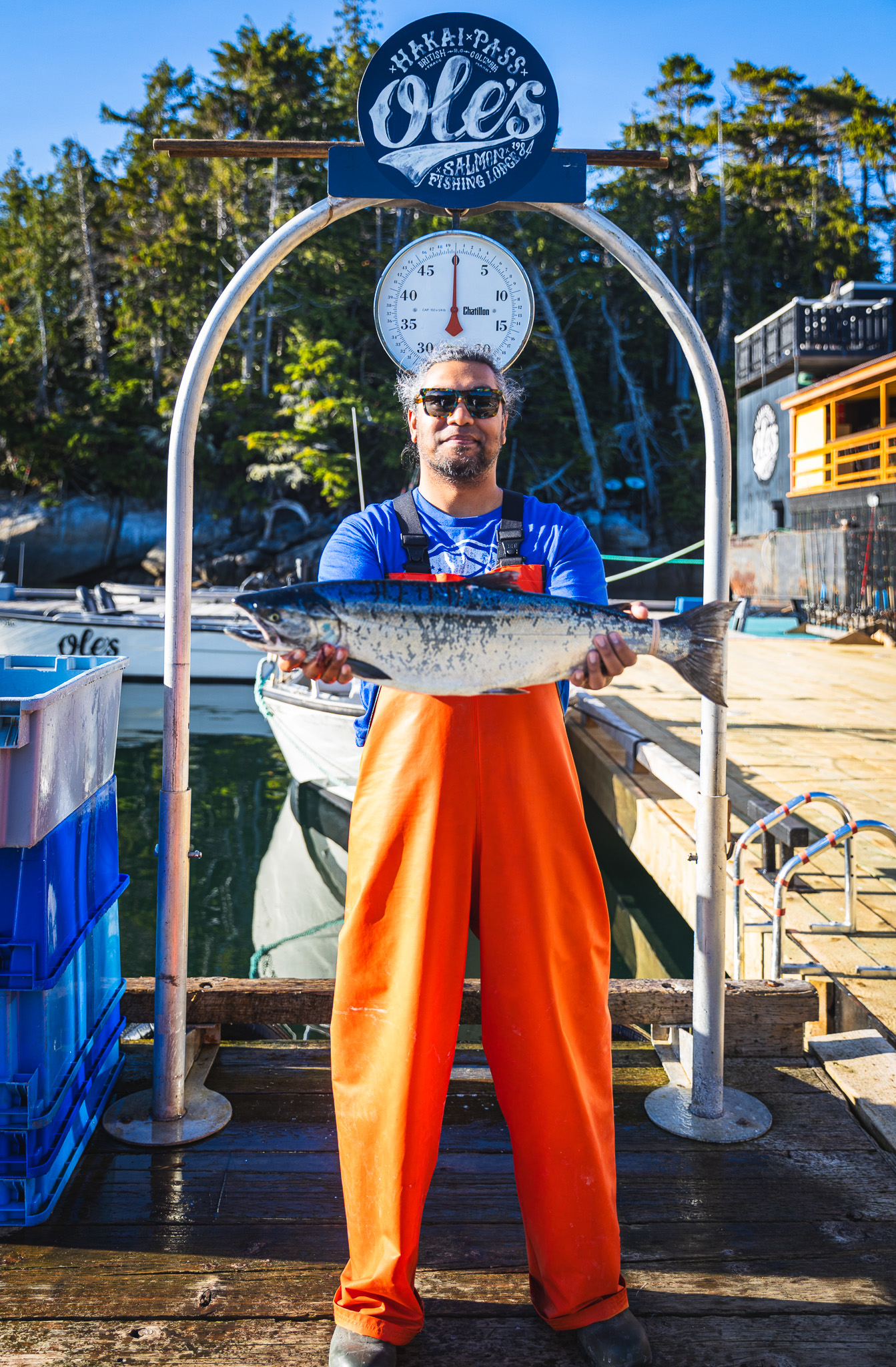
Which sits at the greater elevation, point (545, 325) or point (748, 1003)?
point (545, 325)

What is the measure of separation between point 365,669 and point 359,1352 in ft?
5.19

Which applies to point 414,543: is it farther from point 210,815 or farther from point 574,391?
point 574,391

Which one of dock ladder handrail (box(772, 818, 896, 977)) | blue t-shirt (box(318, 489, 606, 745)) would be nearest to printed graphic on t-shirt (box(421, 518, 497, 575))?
blue t-shirt (box(318, 489, 606, 745))

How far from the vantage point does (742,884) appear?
15.0 ft

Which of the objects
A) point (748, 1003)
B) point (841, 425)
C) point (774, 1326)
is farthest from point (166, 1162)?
point (841, 425)

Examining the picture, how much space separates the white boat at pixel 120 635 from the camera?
689 inches

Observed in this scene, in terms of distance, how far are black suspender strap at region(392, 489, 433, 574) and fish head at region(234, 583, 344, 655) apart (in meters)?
0.37

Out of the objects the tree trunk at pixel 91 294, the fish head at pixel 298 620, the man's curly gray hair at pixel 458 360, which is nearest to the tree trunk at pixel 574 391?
the tree trunk at pixel 91 294

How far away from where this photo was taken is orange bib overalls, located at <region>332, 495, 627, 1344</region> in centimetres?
236

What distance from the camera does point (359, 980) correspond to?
97.1 inches

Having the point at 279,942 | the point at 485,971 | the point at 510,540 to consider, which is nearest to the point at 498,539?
the point at 510,540

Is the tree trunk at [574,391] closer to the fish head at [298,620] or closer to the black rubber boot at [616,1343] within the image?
the fish head at [298,620]

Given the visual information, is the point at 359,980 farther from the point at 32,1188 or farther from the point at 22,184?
the point at 22,184

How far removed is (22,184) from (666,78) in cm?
3734
